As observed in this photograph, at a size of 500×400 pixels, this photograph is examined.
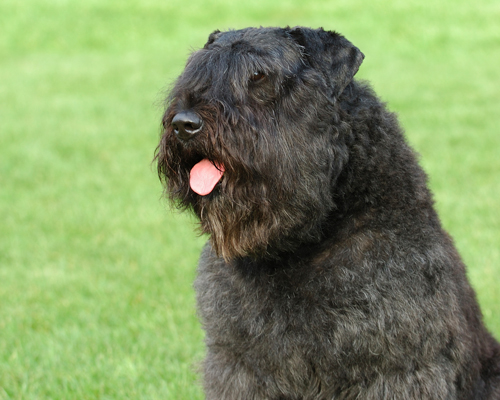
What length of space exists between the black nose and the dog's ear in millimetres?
730

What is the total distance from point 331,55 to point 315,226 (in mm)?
883

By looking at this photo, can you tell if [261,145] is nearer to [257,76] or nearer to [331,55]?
[257,76]

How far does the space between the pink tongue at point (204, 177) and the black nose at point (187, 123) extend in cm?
21

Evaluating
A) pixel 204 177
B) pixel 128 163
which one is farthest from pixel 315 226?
pixel 128 163

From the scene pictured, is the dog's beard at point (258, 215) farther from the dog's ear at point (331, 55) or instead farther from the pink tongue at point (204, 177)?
the dog's ear at point (331, 55)

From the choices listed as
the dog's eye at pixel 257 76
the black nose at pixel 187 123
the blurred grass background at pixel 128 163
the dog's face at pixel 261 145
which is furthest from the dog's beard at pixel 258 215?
the blurred grass background at pixel 128 163

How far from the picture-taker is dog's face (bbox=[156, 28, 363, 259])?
319 cm

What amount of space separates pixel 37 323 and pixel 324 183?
3590mm

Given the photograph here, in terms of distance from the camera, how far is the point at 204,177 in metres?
3.25

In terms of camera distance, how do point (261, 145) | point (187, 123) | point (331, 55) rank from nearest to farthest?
point (187, 123) < point (261, 145) < point (331, 55)

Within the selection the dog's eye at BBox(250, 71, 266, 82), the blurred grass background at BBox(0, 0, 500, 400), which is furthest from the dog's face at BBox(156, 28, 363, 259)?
the blurred grass background at BBox(0, 0, 500, 400)

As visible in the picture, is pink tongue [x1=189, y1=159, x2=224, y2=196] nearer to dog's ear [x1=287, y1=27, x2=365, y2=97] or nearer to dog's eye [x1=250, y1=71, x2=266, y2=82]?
dog's eye [x1=250, y1=71, x2=266, y2=82]

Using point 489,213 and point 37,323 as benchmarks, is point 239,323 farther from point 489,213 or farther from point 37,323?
point 489,213

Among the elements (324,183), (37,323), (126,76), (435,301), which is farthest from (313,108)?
(126,76)
